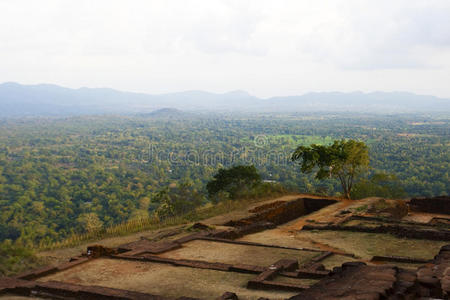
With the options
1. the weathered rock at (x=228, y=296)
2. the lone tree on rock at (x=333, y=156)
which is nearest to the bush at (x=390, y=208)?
the lone tree on rock at (x=333, y=156)

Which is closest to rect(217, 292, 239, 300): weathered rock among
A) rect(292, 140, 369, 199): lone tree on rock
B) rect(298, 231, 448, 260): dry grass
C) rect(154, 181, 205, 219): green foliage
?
rect(298, 231, 448, 260): dry grass

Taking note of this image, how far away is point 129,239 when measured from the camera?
14.7m

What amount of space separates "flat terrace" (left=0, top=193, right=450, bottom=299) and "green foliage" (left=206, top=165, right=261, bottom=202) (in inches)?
489

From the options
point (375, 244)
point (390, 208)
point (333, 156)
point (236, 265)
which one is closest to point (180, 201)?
point (333, 156)

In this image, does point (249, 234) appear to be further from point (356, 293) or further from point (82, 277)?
point (356, 293)

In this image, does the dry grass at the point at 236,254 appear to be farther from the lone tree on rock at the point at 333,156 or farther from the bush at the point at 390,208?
the lone tree on rock at the point at 333,156

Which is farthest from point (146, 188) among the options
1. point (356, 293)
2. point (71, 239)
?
point (356, 293)

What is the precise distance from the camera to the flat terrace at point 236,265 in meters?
7.65

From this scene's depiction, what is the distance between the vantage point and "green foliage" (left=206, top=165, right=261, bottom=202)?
28484 millimetres

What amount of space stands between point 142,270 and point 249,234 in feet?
19.7

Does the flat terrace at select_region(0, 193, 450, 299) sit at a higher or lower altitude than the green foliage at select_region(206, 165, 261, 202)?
higher

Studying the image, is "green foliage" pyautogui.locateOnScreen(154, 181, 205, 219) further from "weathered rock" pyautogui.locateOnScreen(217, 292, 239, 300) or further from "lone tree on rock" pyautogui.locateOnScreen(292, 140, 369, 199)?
"weathered rock" pyautogui.locateOnScreen(217, 292, 239, 300)

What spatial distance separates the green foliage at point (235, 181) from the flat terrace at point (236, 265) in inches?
489

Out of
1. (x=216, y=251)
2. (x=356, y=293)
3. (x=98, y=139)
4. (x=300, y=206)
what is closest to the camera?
(x=356, y=293)
